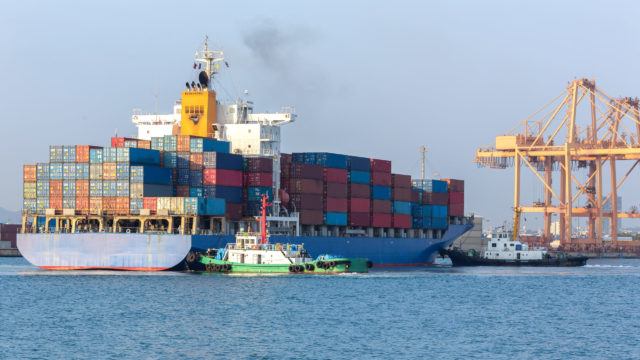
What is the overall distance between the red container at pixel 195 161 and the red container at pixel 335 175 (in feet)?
41.0

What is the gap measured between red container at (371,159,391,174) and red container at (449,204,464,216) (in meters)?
12.5

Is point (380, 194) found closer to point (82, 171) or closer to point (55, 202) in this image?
point (82, 171)

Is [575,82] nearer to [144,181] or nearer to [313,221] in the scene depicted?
[313,221]

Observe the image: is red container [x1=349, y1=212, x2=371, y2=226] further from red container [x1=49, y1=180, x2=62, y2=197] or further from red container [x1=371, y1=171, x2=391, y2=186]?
red container [x1=49, y1=180, x2=62, y2=197]

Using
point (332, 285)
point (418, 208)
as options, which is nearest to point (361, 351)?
point (332, 285)

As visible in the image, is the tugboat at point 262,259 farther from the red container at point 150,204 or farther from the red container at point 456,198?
the red container at point 456,198

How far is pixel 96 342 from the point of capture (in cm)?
4353

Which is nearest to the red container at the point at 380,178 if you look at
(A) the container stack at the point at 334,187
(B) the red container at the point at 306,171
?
(A) the container stack at the point at 334,187

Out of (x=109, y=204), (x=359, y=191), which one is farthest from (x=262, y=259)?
(x=359, y=191)

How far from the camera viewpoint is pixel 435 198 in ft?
334

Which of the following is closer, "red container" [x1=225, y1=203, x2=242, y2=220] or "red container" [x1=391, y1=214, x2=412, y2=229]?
"red container" [x1=225, y1=203, x2=242, y2=220]

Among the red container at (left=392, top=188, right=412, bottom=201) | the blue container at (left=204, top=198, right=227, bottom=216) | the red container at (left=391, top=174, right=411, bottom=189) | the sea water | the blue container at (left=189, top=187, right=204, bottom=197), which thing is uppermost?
the red container at (left=391, top=174, right=411, bottom=189)

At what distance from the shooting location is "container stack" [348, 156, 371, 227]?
89.9 m

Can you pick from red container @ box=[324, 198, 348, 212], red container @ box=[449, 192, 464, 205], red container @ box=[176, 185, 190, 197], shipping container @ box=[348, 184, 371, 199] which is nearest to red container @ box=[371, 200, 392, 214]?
shipping container @ box=[348, 184, 371, 199]
